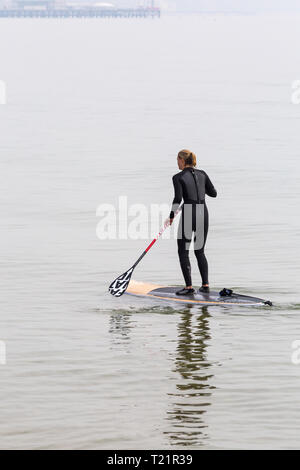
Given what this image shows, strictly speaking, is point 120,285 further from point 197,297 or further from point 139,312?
point 197,297

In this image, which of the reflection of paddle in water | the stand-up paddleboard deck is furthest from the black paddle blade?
the reflection of paddle in water

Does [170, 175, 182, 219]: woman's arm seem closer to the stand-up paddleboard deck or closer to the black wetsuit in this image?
the black wetsuit

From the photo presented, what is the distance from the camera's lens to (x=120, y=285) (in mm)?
16219

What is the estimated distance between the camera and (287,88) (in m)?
77.9

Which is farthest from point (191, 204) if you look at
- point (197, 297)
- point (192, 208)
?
point (197, 297)

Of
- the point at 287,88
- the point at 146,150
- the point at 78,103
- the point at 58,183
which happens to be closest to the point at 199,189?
the point at 58,183

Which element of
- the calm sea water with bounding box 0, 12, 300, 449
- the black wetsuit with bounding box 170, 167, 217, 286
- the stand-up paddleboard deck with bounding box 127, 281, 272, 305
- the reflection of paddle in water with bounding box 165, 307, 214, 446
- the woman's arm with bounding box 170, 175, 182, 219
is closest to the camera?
the reflection of paddle in water with bounding box 165, 307, 214, 446

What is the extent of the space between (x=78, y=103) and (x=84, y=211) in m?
41.6

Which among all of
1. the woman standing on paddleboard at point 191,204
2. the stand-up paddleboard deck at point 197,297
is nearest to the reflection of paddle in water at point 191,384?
the stand-up paddleboard deck at point 197,297

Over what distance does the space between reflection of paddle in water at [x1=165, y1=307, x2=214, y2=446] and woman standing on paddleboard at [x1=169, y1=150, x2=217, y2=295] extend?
912mm

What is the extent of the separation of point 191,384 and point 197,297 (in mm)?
3695

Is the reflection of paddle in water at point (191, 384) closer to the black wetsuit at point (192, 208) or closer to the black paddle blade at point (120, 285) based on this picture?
the black wetsuit at point (192, 208)

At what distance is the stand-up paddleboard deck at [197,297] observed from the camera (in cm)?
1554

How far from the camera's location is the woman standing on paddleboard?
14922 millimetres
